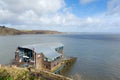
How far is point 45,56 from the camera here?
49.9m

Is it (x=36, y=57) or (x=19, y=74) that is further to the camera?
(x=36, y=57)

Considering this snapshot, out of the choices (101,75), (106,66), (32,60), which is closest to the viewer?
(32,60)

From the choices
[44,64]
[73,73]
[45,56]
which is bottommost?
[73,73]

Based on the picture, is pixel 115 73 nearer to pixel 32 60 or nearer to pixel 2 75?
pixel 32 60

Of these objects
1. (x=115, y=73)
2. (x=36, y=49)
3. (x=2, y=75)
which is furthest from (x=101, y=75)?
(x=2, y=75)

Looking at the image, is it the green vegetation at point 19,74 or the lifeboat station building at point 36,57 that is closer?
A: the green vegetation at point 19,74

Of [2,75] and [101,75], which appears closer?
[2,75]

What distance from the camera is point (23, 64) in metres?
48.9

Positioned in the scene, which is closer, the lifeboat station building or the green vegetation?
the green vegetation

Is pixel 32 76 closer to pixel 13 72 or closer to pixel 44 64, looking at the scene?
pixel 13 72

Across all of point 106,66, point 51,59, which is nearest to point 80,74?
point 51,59

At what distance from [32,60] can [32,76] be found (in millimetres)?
17585

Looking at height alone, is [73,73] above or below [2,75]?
below

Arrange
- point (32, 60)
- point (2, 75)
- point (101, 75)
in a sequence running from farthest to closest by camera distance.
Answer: point (101, 75), point (32, 60), point (2, 75)
